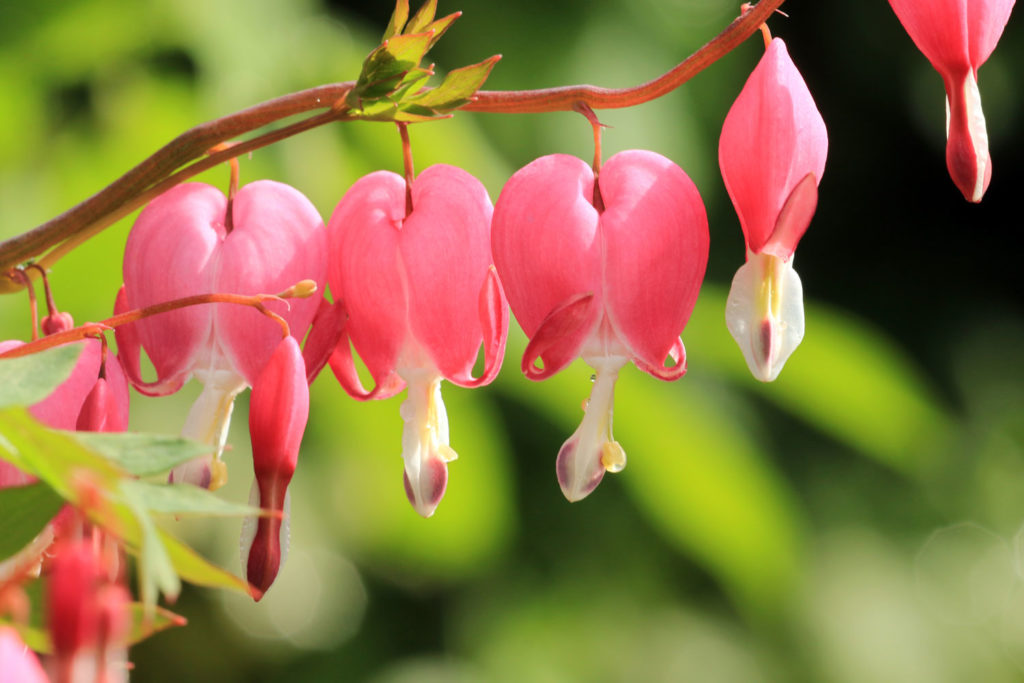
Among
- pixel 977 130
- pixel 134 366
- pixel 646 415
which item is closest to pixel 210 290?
pixel 134 366

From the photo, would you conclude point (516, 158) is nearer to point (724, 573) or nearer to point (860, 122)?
point (724, 573)

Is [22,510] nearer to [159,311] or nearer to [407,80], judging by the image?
[159,311]

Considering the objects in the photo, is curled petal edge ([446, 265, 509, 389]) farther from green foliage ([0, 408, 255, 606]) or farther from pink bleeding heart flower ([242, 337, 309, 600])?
green foliage ([0, 408, 255, 606])

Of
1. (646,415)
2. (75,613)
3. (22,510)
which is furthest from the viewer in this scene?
(646,415)

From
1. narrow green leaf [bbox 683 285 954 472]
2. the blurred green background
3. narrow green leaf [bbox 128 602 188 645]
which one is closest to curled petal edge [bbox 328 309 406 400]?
narrow green leaf [bbox 128 602 188 645]

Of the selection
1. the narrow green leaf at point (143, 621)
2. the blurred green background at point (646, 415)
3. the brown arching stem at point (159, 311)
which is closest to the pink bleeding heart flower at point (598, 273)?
the brown arching stem at point (159, 311)
